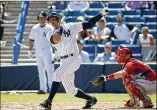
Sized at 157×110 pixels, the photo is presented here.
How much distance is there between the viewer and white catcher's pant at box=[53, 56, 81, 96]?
946cm

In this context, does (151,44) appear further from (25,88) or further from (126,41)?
(25,88)

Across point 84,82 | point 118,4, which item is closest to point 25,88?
point 84,82

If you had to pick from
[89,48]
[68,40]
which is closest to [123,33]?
[89,48]

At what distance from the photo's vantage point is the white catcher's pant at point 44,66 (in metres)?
13.3

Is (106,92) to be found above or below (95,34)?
below

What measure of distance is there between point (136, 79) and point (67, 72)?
1286 mm

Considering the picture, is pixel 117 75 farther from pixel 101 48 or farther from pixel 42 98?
pixel 101 48

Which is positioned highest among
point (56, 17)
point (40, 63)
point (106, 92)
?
point (56, 17)

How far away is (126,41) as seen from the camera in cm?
1642

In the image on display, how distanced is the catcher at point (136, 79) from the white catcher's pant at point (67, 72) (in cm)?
49

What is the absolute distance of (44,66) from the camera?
531 inches

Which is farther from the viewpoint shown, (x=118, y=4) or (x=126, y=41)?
(x=118, y=4)

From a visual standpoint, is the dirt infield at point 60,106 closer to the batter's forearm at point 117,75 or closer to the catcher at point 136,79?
the catcher at point 136,79

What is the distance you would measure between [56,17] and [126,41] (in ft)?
23.4
